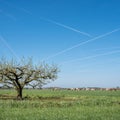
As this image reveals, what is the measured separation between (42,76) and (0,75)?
6.25 meters

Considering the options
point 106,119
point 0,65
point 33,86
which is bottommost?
point 106,119

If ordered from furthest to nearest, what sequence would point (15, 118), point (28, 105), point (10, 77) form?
point (10, 77) < point (28, 105) < point (15, 118)

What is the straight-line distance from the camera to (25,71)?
45938 mm

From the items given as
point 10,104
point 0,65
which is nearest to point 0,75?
point 0,65

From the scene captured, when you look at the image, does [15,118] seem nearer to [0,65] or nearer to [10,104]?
[10,104]

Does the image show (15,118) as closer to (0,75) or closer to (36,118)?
(36,118)

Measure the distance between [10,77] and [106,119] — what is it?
28.3m

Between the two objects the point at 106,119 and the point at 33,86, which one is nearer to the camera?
Result: the point at 106,119

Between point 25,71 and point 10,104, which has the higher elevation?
point 25,71

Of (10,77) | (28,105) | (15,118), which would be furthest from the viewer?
(10,77)

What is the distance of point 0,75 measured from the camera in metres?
46.2

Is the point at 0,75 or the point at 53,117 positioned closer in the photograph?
the point at 53,117

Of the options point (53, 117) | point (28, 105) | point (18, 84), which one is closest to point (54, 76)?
point (18, 84)

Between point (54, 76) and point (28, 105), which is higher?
point (54, 76)
